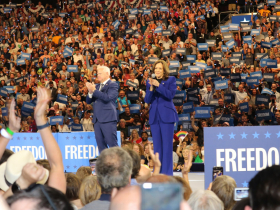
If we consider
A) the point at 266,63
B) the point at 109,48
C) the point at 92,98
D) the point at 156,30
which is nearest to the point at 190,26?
the point at 156,30

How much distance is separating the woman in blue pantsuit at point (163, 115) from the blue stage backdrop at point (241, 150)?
28.9 inches

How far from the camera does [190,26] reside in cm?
1311

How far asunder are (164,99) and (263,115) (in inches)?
180

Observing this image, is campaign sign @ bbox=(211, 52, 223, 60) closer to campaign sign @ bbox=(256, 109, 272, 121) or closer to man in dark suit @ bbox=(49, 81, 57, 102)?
campaign sign @ bbox=(256, 109, 272, 121)

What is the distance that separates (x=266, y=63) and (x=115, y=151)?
9.07 meters

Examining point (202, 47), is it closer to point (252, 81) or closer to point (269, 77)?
point (252, 81)

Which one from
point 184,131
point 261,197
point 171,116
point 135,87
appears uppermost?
point 261,197

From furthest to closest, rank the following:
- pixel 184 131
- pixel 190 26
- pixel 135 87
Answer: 1. pixel 190 26
2. pixel 135 87
3. pixel 184 131

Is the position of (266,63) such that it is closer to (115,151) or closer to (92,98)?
(92,98)

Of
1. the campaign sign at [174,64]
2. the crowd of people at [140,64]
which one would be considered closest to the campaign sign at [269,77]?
the crowd of people at [140,64]

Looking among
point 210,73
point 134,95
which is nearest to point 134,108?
point 134,95

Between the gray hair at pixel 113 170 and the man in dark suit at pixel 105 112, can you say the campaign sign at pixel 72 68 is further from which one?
the gray hair at pixel 113 170

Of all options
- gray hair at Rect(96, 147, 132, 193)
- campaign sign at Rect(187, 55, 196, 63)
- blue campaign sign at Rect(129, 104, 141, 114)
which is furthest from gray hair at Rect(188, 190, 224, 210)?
campaign sign at Rect(187, 55, 196, 63)

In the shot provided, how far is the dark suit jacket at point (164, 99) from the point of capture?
14.5 ft
